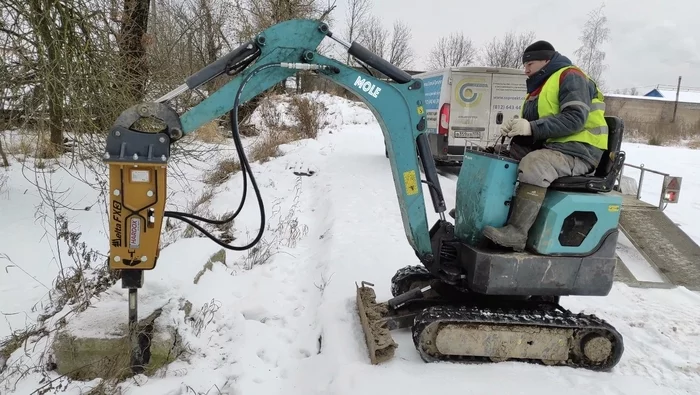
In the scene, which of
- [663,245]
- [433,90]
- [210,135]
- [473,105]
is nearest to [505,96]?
[473,105]

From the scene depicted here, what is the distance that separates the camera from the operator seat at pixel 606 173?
3.62m

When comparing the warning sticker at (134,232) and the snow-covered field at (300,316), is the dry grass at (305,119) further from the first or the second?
the warning sticker at (134,232)

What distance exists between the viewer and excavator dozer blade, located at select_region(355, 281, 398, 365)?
350 cm

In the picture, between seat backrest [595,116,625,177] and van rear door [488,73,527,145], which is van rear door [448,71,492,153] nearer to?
van rear door [488,73,527,145]

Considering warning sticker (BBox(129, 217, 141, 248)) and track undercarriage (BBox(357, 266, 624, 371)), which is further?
track undercarriage (BBox(357, 266, 624, 371))

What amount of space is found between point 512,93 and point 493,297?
280 inches

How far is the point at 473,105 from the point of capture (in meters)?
10.2

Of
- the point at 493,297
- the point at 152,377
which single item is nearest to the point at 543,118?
the point at 493,297

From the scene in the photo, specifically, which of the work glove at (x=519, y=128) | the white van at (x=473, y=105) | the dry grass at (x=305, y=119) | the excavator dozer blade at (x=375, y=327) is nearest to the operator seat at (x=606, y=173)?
the work glove at (x=519, y=128)

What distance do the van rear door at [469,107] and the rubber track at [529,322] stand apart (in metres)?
6.78

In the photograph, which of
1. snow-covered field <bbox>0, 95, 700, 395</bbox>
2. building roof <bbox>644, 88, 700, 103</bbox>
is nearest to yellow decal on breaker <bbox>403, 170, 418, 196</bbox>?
snow-covered field <bbox>0, 95, 700, 395</bbox>

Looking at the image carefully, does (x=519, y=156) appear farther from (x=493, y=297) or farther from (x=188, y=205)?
(x=188, y=205)

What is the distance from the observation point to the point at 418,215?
3.85 m

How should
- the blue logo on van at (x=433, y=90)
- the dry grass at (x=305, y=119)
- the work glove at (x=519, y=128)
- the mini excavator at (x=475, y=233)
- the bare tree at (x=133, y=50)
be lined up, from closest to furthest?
the mini excavator at (x=475, y=233) → the work glove at (x=519, y=128) → the bare tree at (x=133, y=50) → the blue logo on van at (x=433, y=90) → the dry grass at (x=305, y=119)
